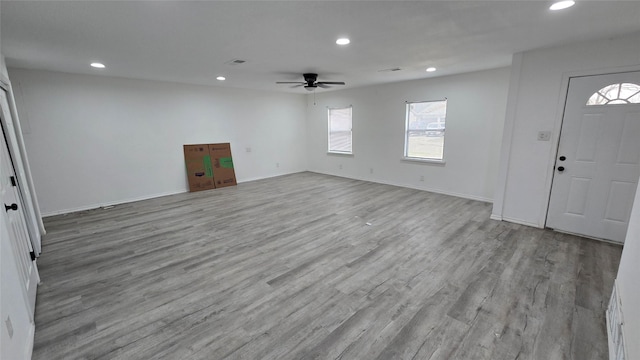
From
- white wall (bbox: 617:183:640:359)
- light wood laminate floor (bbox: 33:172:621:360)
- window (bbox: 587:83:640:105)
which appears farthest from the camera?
window (bbox: 587:83:640:105)

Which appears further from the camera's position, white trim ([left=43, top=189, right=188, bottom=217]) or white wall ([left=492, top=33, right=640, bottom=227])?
white trim ([left=43, top=189, right=188, bottom=217])

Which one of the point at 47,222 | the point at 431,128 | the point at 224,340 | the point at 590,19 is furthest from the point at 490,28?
the point at 47,222

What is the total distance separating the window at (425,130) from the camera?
561 centimetres

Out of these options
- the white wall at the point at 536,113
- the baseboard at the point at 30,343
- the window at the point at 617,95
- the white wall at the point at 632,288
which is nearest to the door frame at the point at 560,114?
the white wall at the point at 536,113

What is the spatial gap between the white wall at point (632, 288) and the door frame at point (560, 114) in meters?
1.90

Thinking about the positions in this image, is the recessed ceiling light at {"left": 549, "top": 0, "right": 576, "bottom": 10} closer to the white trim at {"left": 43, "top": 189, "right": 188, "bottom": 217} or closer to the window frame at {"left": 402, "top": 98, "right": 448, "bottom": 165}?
the window frame at {"left": 402, "top": 98, "right": 448, "bottom": 165}

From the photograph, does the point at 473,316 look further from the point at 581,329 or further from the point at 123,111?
the point at 123,111

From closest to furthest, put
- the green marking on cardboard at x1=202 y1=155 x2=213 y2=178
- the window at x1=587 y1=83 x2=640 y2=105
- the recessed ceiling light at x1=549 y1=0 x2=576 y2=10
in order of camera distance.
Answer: the recessed ceiling light at x1=549 y1=0 x2=576 y2=10 → the window at x1=587 y1=83 x2=640 y2=105 → the green marking on cardboard at x1=202 y1=155 x2=213 y2=178

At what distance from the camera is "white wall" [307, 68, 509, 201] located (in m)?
4.91

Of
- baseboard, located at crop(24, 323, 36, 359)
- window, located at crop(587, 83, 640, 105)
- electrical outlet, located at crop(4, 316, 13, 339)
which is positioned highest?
window, located at crop(587, 83, 640, 105)

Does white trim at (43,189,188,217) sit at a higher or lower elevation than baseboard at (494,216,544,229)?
higher

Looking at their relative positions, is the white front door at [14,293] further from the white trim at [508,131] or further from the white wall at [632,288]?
the white trim at [508,131]

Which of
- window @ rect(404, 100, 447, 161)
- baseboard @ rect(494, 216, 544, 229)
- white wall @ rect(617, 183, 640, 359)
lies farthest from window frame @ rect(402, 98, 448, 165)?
white wall @ rect(617, 183, 640, 359)

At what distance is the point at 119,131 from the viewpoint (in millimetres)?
5168
